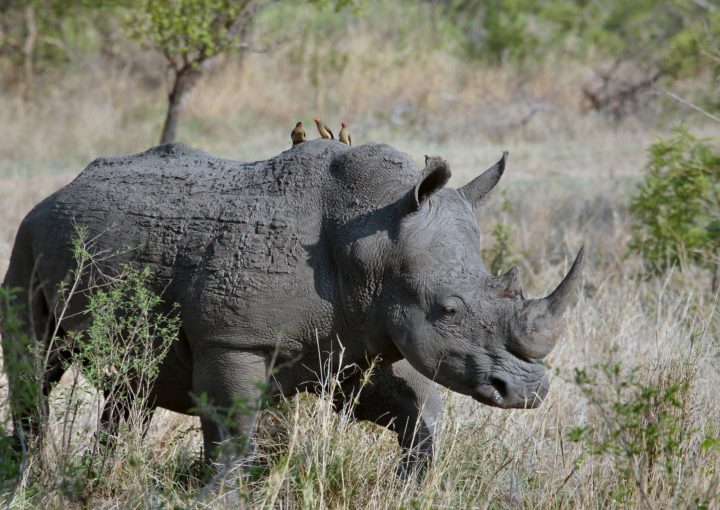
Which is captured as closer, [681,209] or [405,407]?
[405,407]

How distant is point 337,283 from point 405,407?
730 millimetres

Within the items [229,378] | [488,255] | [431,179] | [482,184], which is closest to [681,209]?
[488,255]

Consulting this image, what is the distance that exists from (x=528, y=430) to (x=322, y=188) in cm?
165

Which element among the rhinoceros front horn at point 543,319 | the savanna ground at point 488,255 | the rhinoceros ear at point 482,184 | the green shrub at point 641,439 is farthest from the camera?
the rhinoceros ear at point 482,184

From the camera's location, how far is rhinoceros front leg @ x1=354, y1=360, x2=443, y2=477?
457 centimetres

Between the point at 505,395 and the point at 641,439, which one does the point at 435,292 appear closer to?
the point at 505,395

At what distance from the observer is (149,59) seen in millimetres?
19750

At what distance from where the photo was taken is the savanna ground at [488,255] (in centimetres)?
423

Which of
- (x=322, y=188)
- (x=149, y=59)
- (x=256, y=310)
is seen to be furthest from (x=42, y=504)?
(x=149, y=59)

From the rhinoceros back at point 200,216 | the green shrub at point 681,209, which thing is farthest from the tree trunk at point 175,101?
the rhinoceros back at point 200,216

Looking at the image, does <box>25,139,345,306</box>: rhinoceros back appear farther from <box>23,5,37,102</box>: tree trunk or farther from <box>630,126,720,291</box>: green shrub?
<box>23,5,37,102</box>: tree trunk

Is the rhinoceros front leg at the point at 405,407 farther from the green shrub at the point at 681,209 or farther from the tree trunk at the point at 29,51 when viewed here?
the tree trunk at the point at 29,51

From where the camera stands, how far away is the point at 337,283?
4.29 meters

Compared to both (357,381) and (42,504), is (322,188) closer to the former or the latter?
(357,381)
